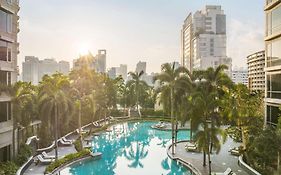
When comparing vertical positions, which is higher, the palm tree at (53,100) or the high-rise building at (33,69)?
the high-rise building at (33,69)

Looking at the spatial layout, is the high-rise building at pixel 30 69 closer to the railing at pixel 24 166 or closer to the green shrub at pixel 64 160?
the green shrub at pixel 64 160

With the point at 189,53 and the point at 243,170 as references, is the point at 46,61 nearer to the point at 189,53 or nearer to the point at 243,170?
the point at 189,53

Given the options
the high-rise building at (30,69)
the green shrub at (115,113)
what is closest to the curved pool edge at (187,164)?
the green shrub at (115,113)

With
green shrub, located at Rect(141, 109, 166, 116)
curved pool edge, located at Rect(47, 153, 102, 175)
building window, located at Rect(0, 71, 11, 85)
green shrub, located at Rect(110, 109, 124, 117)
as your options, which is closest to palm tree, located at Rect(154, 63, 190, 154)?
curved pool edge, located at Rect(47, 153, 102, 175)

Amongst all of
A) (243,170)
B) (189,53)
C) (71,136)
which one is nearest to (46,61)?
(189,53)

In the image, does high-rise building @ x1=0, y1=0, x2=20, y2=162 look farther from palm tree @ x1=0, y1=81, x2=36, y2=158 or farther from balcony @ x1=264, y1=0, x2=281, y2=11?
balcony @ x1=264, y1=0, x2=281, y2=11

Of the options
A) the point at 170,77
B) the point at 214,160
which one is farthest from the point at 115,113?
the point at 214,160
